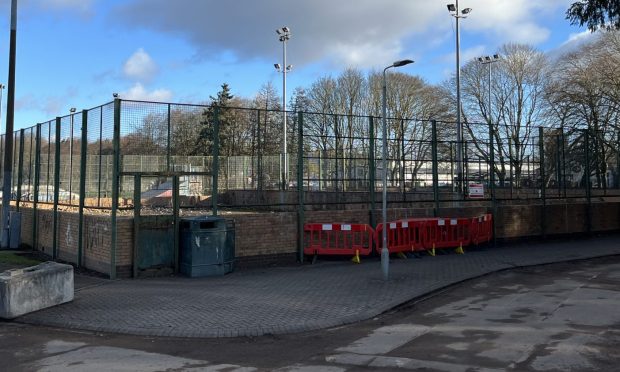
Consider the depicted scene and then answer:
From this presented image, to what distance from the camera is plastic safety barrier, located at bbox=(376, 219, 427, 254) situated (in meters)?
15.2

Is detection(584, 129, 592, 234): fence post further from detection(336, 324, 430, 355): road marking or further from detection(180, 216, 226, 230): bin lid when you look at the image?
detection(336, 324, 430, 355): road marking

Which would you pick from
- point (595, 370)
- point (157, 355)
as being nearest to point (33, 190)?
point (157, 355)

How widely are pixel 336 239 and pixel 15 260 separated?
886cm

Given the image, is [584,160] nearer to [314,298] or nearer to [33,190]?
[314,298]

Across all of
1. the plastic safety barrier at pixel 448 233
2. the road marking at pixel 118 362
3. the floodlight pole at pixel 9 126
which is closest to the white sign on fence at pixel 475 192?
the plastic safety barrier at pixel 448 233

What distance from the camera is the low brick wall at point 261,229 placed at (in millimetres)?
12305

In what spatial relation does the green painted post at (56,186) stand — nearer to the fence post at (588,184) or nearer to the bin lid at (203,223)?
the bin lid at (203,223)

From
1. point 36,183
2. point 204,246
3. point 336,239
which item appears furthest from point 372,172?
point 36,183

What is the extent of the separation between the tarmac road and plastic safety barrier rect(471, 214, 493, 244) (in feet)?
24.2

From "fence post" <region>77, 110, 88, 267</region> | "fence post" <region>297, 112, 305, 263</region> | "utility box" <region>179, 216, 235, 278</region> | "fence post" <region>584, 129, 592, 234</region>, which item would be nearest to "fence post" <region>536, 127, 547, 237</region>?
"fence post" <region>584, 129, 592, 234</region>

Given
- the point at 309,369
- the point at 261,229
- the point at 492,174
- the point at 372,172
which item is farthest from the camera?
the point at 492,174

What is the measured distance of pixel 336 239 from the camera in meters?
14.8

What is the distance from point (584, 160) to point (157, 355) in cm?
2106

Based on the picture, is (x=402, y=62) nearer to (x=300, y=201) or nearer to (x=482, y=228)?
(x=300, y=201)
